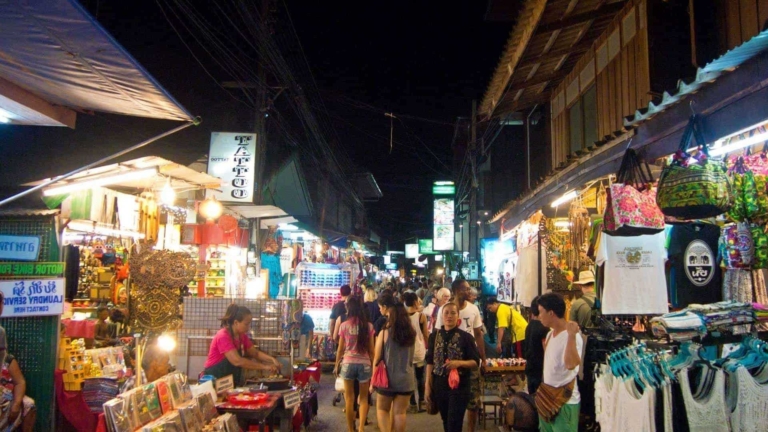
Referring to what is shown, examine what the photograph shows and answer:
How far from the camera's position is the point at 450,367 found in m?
6.97

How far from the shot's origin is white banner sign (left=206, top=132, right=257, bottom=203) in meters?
13.2

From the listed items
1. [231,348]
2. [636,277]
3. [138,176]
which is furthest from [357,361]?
[636,277]

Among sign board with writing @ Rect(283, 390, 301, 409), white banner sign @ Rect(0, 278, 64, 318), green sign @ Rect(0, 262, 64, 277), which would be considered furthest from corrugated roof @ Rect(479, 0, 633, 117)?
white banner sign @ Rect(0, 278, 64, 318)

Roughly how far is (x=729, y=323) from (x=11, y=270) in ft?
24.7

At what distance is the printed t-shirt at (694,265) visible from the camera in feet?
17.9

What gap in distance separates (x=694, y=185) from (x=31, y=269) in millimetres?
7206

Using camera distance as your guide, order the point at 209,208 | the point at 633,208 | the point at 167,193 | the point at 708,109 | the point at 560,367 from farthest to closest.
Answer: the point at 209,208 → the point at 167,193 → the point at 560,367 → the point at 633,208 → the point at 708,109

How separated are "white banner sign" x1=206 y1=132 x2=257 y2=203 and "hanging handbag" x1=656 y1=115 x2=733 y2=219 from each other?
10.3m

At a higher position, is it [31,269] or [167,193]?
[167,193]

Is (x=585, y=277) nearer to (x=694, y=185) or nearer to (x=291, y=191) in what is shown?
(x=694, y=185)

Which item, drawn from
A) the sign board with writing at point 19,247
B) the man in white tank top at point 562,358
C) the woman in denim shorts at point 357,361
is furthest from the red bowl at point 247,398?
the man in white tank top at point 562,358

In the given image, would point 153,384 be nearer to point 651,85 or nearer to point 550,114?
point 651,85

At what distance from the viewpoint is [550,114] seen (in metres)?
12.8

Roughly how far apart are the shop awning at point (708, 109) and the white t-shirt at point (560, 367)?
189 centimetres
